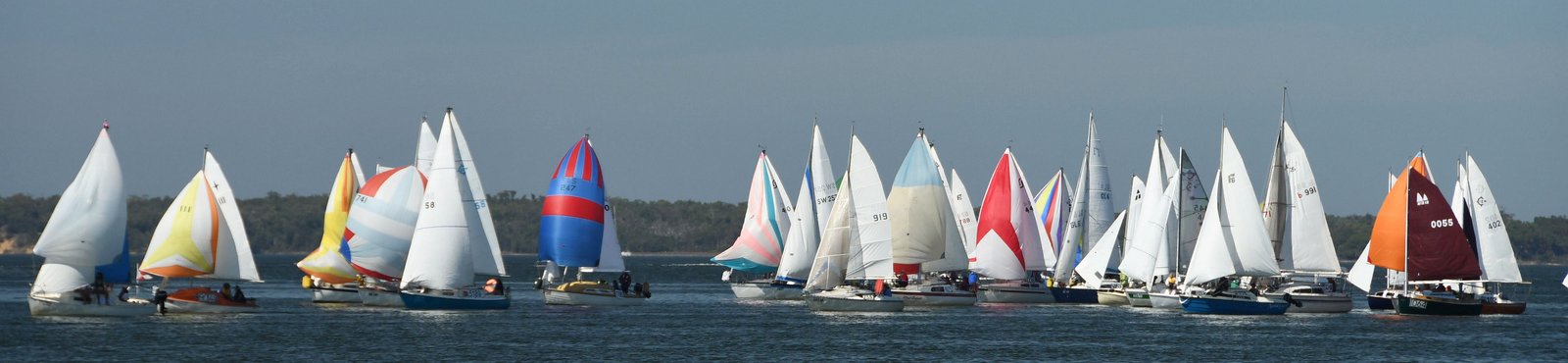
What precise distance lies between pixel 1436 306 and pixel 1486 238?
171 inches

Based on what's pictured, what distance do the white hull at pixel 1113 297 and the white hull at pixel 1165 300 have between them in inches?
256

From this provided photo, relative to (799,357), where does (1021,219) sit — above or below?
above

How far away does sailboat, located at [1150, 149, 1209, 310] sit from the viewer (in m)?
Result: 63.8

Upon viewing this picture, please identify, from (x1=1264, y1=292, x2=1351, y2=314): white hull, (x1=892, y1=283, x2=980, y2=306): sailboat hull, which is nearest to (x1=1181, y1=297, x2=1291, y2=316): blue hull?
(x1=1264, y1=292, x2=1351, y2=314): white hull

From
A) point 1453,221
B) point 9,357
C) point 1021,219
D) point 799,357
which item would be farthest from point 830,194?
point 9,357

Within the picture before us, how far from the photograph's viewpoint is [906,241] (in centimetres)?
6469

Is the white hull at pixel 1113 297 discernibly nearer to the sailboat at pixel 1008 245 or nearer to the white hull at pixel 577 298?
the sailboat at pixel 1008 245

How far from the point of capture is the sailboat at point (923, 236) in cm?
6475

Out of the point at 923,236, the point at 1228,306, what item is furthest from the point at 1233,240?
the point at 923,236

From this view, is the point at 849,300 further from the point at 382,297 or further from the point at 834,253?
the point at 382,297

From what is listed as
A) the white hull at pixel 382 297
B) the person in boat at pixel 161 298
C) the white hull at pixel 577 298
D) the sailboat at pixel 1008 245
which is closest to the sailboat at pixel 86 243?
the person in boat at pixel 161 298

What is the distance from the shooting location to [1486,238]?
63281mm

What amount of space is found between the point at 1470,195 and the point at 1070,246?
1437 centimetres

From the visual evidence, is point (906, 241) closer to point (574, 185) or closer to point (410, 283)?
point (574, 185)
